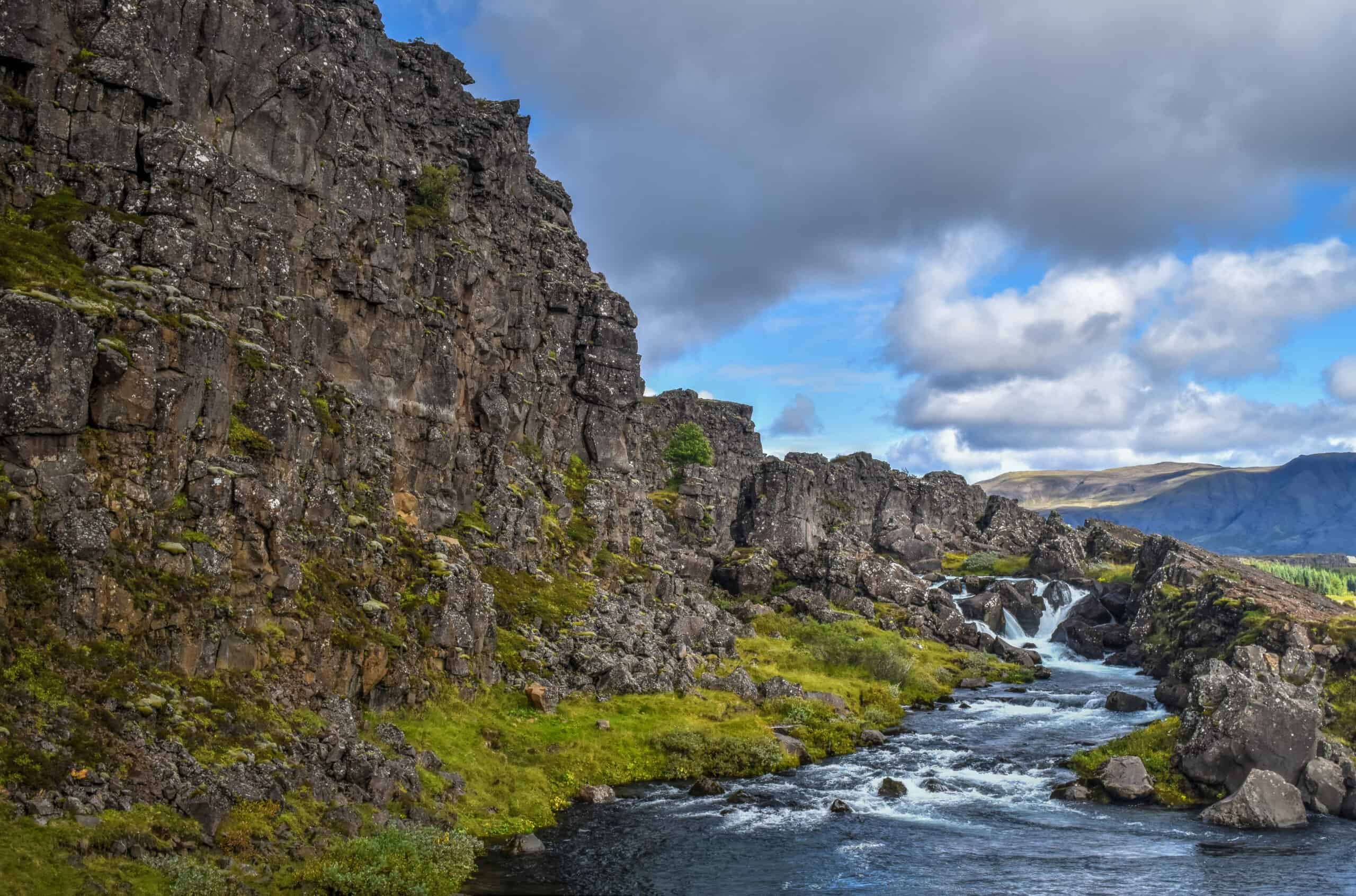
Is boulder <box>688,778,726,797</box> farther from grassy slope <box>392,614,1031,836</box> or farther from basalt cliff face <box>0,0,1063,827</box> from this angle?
→ basalt cliff face <box>0,0,1063,827</box>

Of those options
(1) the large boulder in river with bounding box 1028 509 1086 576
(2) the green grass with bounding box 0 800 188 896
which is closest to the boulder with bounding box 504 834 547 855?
(2) the green grass with bounding box 0 800 188 896

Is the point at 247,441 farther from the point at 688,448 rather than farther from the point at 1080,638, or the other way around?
the point at 688,448

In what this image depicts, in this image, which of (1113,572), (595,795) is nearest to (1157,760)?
(595,795)

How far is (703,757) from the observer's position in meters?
56.2

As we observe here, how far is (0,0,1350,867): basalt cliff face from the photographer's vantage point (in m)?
33.8

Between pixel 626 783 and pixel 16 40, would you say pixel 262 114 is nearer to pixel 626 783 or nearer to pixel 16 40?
pixel 16 40

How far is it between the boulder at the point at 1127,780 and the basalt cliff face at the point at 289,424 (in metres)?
27.5

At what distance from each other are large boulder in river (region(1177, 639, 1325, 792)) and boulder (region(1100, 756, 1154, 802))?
219 cm

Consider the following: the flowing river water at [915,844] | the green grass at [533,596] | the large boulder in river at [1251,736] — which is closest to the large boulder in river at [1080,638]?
the flowing river water at [915,844]

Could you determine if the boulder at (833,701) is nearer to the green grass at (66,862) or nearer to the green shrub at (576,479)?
the green shrub at (576,479)

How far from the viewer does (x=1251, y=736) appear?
49469mm

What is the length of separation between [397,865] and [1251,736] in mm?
42649

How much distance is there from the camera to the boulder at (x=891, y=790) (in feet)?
168

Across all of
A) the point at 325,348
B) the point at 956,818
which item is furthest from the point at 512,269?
the point at 956,818
